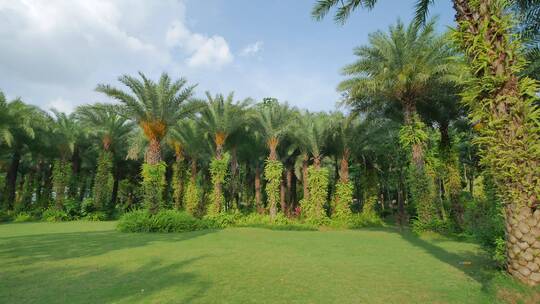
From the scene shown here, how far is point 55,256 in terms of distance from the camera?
9164mm

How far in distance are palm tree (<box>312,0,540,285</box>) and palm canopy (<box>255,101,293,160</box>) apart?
55.5 ft

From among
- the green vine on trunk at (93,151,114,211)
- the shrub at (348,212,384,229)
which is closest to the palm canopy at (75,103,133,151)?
the green vine on trunk at (93,151,114,211)

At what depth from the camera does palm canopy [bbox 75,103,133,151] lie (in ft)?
86.1

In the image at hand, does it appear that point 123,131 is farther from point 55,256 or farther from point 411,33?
point 411,33

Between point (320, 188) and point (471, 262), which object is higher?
point (320, 188)

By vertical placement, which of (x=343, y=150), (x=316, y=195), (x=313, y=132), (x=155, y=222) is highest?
(x=313, y=132)

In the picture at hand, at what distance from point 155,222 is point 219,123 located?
8.01 metres

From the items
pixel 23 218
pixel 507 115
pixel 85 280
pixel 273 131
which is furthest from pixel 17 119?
pixel 507 115

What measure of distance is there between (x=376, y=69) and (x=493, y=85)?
12.0 m

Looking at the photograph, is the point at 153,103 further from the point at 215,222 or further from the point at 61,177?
the point at 61,177

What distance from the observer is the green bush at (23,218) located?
79.1ft

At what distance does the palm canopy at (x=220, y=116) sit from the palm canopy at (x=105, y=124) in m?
8.42

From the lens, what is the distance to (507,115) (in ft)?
18.4

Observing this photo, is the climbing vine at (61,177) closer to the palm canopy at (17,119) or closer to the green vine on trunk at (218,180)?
the palm canopy at (17,119)
